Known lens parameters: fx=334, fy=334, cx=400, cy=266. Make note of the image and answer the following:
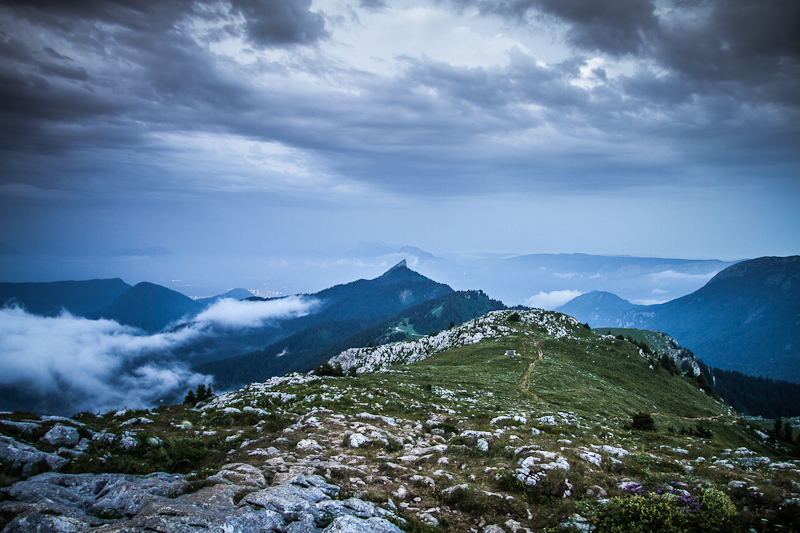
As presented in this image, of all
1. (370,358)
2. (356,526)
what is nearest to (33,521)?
(356,526)

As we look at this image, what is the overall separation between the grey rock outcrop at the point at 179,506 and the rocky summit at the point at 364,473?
0.04 m

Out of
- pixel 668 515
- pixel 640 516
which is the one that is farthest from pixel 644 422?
pixel 640 516

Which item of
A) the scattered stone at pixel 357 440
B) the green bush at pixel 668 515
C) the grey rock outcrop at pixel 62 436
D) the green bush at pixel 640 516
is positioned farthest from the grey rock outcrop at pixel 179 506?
the green bush at pixel 668 515

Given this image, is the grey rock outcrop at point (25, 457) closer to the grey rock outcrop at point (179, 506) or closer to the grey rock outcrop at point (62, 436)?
the grey rock outcrop at point (62, 436)

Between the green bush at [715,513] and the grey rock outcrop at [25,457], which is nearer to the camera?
the green bush at [715,513]

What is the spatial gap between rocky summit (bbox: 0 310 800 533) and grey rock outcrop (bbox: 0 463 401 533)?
0.04 metres

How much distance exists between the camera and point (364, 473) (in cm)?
1462

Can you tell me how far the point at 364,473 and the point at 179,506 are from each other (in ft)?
24.5

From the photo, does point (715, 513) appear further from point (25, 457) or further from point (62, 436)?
point (62, 436)

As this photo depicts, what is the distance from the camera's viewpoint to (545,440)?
20344 mm

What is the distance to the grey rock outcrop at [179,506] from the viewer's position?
823 centimetres

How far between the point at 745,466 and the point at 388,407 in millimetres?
22268

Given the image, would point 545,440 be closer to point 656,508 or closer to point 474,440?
point 474,440

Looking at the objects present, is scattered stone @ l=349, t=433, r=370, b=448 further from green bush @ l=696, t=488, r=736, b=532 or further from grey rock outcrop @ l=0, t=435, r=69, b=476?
green bush @ l=696, t=488, r=736, b=532
